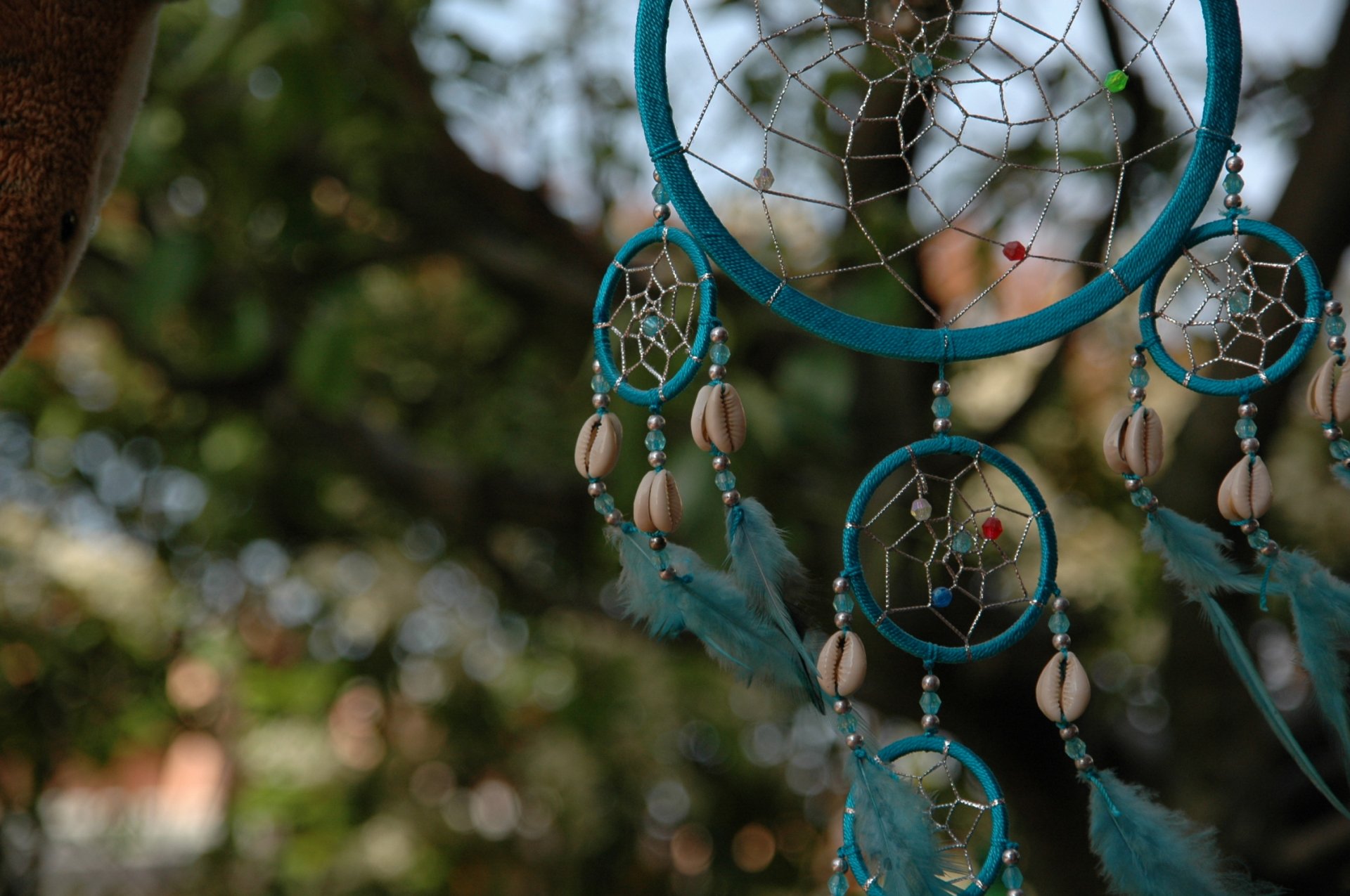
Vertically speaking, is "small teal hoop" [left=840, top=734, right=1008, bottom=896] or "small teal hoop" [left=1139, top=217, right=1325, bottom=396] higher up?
"small teal hoop" [left=1139, top=217, right=1325, bottom=396]

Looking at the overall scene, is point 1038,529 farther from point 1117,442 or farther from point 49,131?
point 49,131

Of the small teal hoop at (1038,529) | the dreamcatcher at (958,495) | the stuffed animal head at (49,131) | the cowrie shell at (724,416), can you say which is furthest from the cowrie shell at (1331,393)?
the stuffed animal head at (49,131)

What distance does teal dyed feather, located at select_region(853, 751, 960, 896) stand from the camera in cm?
39

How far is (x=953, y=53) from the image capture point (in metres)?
0.79

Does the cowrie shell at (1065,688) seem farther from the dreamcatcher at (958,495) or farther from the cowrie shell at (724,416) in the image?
the cowrie shell at (724,416)

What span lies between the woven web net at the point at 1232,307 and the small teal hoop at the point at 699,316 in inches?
6.2

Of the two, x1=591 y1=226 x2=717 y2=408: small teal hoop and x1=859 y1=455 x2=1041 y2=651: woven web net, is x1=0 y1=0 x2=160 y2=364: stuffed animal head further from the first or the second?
x1=859 y1=455 x2=1041 y2=651: woven web net

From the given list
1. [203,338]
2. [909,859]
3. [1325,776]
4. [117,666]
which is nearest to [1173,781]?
[1325,776]

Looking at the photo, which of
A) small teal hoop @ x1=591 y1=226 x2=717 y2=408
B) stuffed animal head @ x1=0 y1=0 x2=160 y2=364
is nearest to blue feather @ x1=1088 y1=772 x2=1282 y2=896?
small teal hoop @ x1=591 y1=226 x2=717 y2=408

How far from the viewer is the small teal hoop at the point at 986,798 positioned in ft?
1.30

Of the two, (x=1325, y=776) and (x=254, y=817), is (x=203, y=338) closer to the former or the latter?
(x=254, y=817)

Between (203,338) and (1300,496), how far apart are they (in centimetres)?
135

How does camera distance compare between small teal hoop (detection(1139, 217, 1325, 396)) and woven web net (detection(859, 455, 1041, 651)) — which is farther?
woven web net (detection(859, 455, 1041, 651))

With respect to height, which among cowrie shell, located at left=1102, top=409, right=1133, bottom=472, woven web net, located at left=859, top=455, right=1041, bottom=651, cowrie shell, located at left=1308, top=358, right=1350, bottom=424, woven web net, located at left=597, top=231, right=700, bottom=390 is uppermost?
cowrie shell, located at left=1308, top=358, right=1350, bottom=424
